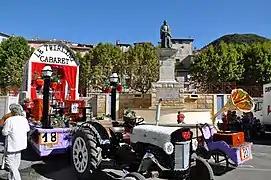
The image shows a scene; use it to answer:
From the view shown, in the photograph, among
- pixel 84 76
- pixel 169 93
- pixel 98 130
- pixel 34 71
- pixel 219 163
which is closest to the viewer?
pixel 98 130

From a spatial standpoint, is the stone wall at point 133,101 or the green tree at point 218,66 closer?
the stone wall at point 133,101

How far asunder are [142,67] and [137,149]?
1066 inches

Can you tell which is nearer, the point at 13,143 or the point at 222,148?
the point at 13,143

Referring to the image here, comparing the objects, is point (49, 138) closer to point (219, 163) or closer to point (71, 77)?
point (219, 163)

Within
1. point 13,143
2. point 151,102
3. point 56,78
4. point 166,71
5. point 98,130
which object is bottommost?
point 13,143

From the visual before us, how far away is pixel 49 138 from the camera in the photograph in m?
6.54

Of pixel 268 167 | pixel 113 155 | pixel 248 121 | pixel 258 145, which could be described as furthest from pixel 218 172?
pixel 248 121

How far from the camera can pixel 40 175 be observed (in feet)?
18.7

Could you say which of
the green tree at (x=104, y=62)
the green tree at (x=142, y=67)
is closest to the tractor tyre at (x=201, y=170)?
the green tree at (x=142, y=67)

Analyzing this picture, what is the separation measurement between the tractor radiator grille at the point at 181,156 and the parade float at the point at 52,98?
3.20 meters

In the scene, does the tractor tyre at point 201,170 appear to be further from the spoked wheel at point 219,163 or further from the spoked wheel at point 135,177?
the spoked wheel at point 219,163

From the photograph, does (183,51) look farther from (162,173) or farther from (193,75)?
(162,173)

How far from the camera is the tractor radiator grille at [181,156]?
4.23m

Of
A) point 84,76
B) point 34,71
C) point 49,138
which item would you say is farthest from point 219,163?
point 84,76
